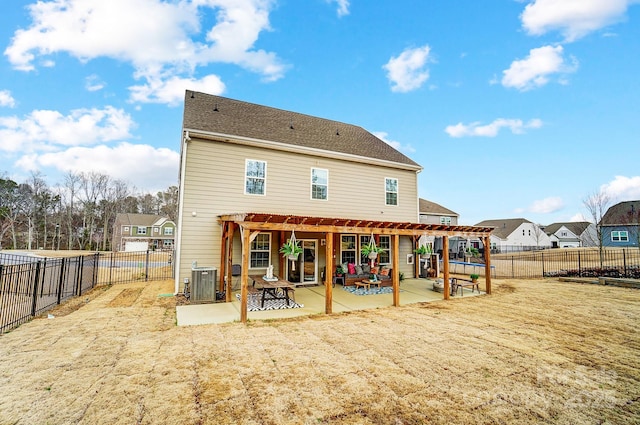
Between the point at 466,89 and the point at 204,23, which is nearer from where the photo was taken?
the point at 204,23

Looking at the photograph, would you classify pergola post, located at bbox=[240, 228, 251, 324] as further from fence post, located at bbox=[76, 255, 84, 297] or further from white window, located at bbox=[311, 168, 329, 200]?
fence post, located at bbox=[76, 255, 84, 297]

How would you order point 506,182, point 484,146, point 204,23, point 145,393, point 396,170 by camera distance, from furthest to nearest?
point 506,182, point 484,146, point 396,170, point 204,23, point 145,393

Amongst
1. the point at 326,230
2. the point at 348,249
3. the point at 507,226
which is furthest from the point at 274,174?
the point at 507,226

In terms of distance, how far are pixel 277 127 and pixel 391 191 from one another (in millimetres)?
6456

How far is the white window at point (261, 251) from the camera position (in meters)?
11.0

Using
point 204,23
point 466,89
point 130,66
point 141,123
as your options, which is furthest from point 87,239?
point 466,89

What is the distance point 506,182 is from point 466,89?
33.8 feet

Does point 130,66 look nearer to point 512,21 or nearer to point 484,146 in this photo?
point 512,21

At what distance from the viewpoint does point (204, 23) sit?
13016 millimetres

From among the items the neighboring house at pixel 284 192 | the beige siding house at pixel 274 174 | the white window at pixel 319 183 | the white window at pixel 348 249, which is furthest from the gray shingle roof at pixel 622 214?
the white window at pixel 319 183

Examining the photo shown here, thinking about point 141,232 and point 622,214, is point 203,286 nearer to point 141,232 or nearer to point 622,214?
point 141,232

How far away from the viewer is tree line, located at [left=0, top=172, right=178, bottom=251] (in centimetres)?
3922

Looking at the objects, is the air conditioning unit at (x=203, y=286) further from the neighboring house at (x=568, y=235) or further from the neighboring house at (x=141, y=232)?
the neighboring house at (x=568, y=235)

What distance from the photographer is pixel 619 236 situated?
33.6 meters
